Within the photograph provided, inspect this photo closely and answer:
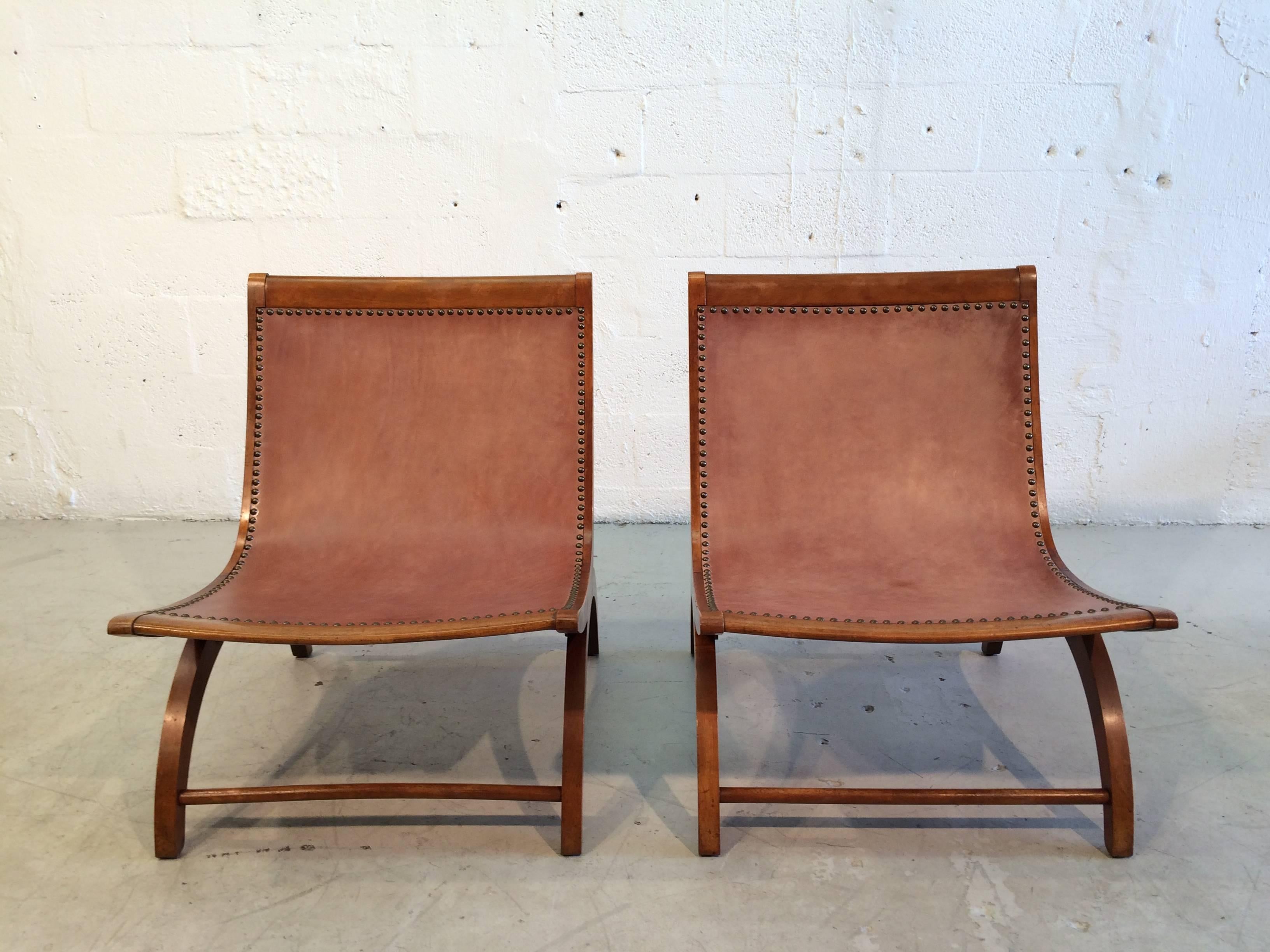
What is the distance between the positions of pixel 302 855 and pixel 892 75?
248cm

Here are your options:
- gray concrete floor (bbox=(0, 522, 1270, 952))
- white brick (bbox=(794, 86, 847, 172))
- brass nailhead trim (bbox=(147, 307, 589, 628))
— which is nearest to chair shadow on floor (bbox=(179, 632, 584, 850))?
gray concrete floor (bbox=(0, 522, 1270, 952))

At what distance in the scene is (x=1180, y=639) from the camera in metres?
2.25

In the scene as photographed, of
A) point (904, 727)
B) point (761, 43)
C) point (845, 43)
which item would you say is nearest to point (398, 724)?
point (904, 727)

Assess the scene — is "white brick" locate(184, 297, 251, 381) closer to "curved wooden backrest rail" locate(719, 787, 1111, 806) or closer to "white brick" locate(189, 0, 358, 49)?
"white brick" locate(189, 0, 358, 49)

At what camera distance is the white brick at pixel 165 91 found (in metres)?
2.78

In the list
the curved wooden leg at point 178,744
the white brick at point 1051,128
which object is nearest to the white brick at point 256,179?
the curved wooden leg at point 178,744

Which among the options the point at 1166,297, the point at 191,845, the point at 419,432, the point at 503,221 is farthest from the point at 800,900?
the point at 1166,297

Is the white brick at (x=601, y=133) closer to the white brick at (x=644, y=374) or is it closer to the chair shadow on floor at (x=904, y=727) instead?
the white brick at (x=644, y=374)

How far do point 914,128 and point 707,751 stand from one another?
2.03 m

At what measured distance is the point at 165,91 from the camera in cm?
280

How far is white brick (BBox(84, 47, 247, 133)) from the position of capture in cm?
278

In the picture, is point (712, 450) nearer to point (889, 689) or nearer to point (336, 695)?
point (889, 689)

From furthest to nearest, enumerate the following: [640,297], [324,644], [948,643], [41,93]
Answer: [640,297], [41,93], [948,643], [324,644]

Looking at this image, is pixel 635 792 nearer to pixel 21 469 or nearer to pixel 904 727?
pixel 904 727
